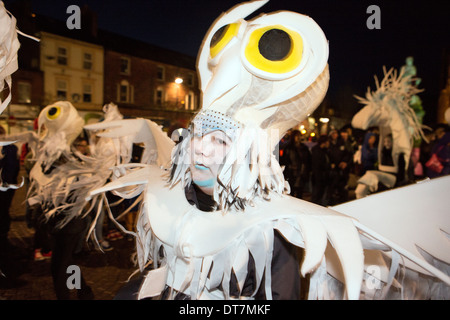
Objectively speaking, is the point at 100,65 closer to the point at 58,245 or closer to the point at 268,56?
the point at 58,245

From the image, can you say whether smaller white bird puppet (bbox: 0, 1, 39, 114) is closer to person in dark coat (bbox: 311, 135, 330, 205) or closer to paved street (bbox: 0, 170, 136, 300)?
paved street (bbox: 0, 170, 136, 300)

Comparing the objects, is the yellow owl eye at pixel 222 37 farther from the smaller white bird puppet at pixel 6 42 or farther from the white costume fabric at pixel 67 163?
the smaller white bird puppet at pixel 6 42

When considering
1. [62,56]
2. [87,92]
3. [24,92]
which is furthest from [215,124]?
[87,92]

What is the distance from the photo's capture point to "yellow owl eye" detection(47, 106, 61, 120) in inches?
142

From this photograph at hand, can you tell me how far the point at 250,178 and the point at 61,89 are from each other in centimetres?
2267

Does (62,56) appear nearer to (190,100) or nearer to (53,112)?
(190,100)

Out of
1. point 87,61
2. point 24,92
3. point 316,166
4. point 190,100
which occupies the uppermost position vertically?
point 87,61

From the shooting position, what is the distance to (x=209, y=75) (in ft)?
5.03

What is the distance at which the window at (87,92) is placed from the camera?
842 inches

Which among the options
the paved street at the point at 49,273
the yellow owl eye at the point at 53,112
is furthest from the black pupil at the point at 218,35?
the yellow owl eye at the point at 53,112

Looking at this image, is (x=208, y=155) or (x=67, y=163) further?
(x=67, y=163)

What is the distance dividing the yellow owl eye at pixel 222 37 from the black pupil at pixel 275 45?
0.48 ft

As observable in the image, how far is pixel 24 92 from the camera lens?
62.3 ft

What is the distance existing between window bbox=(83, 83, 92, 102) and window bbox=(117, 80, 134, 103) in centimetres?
197
